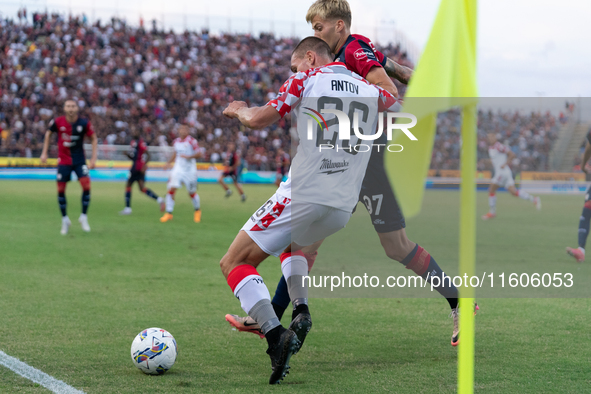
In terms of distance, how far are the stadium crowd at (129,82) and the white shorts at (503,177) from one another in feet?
56.1

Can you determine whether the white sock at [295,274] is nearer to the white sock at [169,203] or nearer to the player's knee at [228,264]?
the player's knee at [228,264]

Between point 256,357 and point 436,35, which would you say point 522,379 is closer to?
point 256,357

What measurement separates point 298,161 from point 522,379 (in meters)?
1.89

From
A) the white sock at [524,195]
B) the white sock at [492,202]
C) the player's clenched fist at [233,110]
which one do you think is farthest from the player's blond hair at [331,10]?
the white sock at [524,195]

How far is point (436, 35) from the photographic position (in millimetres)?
1624

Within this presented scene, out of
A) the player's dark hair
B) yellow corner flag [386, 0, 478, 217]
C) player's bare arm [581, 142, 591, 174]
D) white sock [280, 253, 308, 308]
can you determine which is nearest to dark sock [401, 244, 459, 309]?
white sock [280, 253, 308, 308]

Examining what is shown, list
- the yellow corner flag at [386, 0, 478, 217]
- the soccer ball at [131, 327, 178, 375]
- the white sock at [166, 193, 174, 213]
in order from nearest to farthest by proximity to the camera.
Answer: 1. the yellow corner flag at [386, 0, 478, 217]
2. the soccer ball at [131, 327, 178, 375]
3. the white sock at [166, 193, 174, 213]

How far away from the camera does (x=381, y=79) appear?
12.2 ft

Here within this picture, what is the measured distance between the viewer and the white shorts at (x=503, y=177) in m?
15.2

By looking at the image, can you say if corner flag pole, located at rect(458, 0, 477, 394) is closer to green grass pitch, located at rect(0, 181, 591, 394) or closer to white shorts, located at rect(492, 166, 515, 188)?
green grass pitch, located at rect(0, 181, 591, 394)

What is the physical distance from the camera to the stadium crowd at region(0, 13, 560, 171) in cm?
2923

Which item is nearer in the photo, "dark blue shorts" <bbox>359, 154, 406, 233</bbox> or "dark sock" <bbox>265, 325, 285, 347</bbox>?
"dark sock" <bbox>265, 325, 285, 347</bbox>

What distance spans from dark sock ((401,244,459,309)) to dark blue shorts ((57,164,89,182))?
7.77 metres

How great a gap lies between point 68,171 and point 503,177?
1090cm
